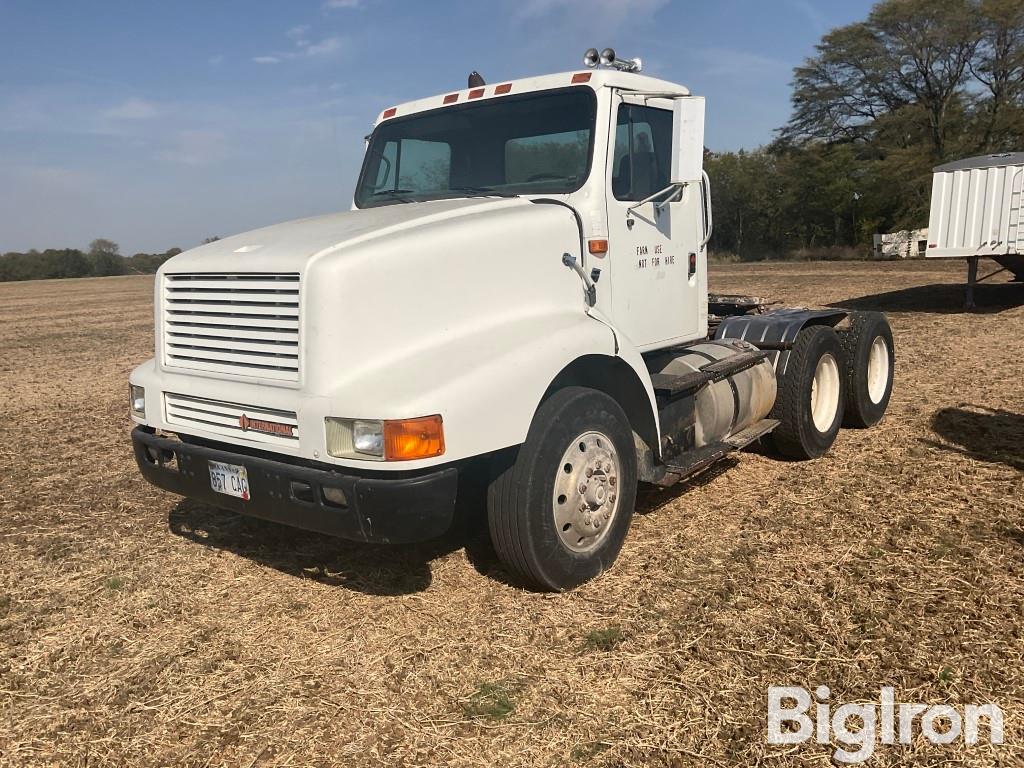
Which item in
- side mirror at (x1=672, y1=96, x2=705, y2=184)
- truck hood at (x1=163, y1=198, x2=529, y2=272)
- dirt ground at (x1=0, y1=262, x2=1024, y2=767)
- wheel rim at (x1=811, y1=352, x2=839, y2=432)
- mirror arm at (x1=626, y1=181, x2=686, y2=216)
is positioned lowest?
dirt ground at (x1=0, y1=262, x2=1024, y2=767)

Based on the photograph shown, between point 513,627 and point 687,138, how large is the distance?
9.00ft

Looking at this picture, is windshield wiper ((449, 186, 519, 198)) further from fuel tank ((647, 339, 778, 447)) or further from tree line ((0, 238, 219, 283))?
tree line ((0, 238, 219, 283))

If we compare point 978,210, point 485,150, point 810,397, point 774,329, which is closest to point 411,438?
point 485,150

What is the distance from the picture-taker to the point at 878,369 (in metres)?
7.33

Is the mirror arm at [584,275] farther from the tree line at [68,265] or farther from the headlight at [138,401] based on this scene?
the tree line at [68,265]

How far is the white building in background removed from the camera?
34.4 meters

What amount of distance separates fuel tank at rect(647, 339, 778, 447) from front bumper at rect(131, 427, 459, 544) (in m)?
2.26

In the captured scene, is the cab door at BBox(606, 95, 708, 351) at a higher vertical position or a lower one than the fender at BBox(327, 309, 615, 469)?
higher

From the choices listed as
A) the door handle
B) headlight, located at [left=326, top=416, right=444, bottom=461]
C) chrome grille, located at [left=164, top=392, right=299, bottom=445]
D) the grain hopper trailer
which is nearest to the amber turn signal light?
headlight, located at [left=326, top=416, right=444, bottom=461]

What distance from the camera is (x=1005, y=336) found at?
12.1 meters

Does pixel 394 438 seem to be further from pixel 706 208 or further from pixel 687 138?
pixel 706 208

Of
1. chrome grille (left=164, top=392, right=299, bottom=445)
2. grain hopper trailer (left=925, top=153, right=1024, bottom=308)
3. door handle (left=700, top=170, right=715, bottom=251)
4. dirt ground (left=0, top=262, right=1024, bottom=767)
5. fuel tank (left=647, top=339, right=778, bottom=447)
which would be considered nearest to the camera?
dirt ground (left=0, top=262, right=1024, bottom=767)

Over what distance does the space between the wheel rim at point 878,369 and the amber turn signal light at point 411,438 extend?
5355mm

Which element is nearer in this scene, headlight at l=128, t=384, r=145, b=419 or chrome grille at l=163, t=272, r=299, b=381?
chrome grille at l=163, t=272, r=299, b=381
